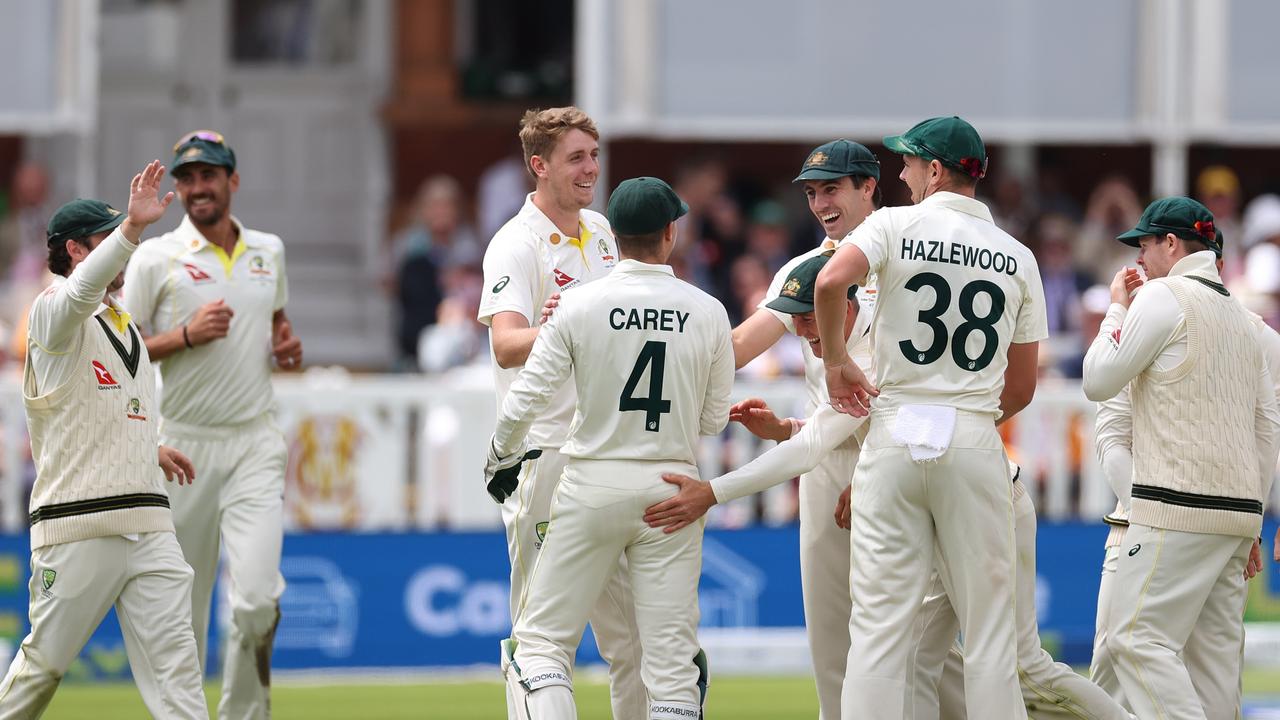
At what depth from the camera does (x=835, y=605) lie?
7.12 meters

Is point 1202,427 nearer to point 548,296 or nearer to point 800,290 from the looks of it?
point 800,290

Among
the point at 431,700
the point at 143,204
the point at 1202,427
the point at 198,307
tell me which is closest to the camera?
the point at 143,204

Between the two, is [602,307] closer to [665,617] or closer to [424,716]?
[665,617]

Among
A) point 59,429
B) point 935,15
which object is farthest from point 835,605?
point 935,15

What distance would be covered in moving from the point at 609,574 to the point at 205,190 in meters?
2.76

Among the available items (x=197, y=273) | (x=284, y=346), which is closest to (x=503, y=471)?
(x=284, y=346)

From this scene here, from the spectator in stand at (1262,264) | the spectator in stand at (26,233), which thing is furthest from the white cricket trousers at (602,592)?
the spectator in stand at (26,233)

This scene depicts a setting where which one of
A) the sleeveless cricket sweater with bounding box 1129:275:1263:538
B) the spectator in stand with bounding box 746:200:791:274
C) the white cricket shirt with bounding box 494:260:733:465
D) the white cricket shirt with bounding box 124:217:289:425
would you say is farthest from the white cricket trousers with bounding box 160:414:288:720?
the spectator in stand with bounding box 746:200:791:274

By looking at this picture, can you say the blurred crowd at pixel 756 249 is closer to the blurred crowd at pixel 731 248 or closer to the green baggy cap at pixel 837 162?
the blurred crowd at pixel 731 248

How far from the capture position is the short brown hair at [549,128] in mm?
7152

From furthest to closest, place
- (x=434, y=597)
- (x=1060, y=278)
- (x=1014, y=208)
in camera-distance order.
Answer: (x=1014, y=208) → (x=1060, y=278) → (x=434, y=597)

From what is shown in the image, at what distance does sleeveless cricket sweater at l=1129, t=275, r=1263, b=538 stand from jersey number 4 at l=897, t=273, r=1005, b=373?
0.76 metres

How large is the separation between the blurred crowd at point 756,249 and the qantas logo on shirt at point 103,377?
634cm

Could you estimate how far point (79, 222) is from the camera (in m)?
6.89
